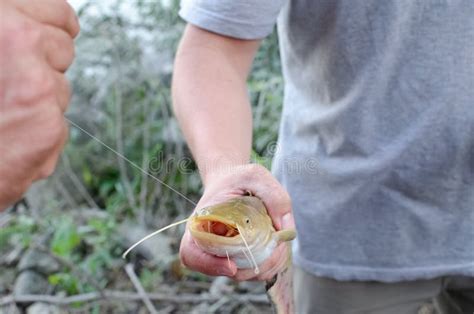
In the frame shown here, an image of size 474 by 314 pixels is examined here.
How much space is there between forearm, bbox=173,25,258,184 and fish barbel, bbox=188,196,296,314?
230 millimetres

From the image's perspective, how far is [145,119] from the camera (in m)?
3.91

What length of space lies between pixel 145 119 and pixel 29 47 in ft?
10.4

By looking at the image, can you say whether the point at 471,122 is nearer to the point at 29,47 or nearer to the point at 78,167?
A: the point at 29,47

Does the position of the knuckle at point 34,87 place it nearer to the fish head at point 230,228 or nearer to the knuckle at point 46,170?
the knuckle at point 46,170

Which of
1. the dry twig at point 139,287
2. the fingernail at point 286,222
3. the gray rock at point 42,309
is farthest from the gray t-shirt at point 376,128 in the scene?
the gray rock at point 42,309

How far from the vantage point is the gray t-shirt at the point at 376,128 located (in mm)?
1504

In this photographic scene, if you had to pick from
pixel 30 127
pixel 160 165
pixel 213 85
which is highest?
pixel 30 127

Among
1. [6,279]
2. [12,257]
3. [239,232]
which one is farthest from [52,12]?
[12,257]

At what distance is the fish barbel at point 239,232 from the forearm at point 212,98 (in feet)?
0.75

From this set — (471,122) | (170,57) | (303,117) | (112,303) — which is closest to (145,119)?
Answer: (170,57)

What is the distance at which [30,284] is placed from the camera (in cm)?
306

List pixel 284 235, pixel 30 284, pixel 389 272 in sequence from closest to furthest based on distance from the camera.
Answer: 1. pixel 284 235
2. pixel 389 272
3. pixel 30 284

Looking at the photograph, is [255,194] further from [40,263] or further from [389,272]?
[40,263]

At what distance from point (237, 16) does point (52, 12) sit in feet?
2.57
